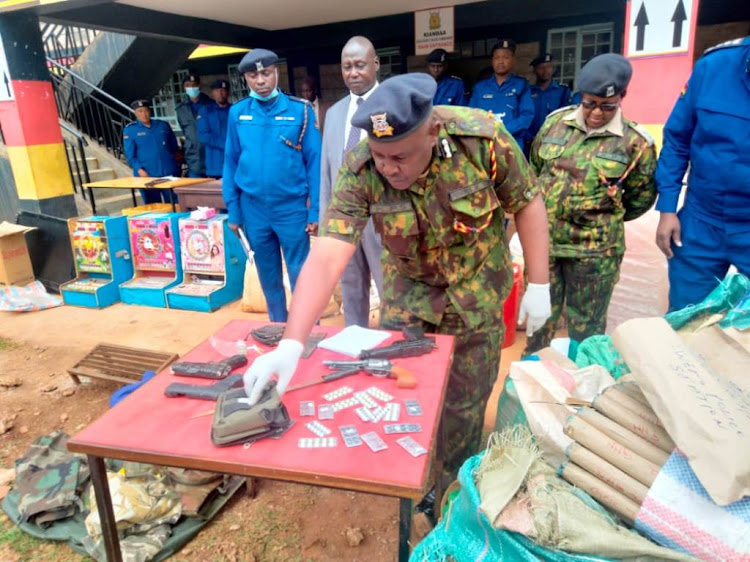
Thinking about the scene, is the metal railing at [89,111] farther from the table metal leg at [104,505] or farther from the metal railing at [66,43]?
the table metal leg at [104,505]

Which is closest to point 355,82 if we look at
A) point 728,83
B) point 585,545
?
point 728,83

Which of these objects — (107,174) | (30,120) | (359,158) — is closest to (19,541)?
(359,158)

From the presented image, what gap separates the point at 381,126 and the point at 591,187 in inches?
61.6

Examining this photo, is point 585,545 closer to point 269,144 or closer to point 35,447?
point 35,447

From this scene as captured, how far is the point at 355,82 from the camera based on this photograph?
9.80 feet

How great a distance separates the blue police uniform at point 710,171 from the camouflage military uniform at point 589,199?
0.58 feet

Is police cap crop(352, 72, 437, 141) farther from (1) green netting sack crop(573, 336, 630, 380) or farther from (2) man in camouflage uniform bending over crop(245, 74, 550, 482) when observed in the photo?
(1) green netting sack crop(573, 336, 630, 380)

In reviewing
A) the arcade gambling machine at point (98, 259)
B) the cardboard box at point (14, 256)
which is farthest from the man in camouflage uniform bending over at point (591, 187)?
the cardboard box at point (14, 256)

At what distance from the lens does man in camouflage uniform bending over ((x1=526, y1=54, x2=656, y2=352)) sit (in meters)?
2.57

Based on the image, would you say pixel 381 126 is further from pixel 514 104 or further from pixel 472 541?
pixel 514 104

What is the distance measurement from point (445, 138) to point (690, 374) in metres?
1.01

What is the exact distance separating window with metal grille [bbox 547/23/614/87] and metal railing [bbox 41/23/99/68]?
7.73 metres

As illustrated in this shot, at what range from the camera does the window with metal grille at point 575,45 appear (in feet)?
22.7

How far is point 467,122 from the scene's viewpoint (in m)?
1.76
